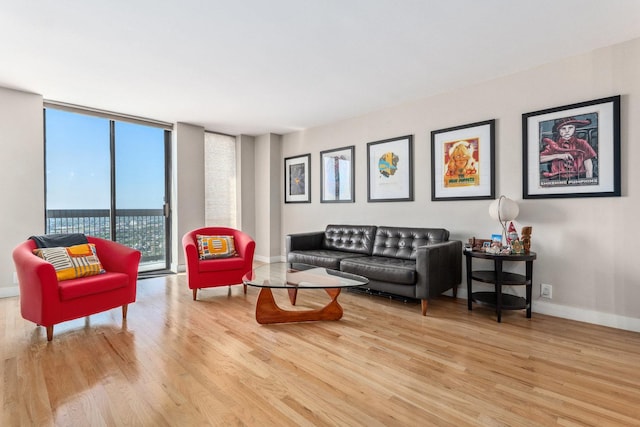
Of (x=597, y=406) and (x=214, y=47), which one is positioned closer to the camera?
(x=597, y=406)

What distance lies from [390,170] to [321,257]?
1.60m

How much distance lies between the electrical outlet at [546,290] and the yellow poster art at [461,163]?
126 centimetres

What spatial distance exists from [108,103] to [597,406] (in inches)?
226

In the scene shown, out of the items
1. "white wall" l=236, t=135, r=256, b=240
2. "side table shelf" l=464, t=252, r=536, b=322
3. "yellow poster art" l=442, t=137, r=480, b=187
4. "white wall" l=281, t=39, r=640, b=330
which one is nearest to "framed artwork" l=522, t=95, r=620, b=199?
"white wall" l=281, t=39, r=640, b=330

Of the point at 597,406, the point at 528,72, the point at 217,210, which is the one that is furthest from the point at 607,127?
the point at 217,210

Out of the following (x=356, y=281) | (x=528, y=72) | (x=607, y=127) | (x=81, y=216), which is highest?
(x=528, y=72)

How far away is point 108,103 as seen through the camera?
4.43 meters

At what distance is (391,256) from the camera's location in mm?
4105

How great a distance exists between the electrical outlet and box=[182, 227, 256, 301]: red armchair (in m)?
3.25

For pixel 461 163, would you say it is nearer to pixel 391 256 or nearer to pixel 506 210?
pixel 506 210

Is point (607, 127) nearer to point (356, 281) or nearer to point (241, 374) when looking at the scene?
point (356, 281)

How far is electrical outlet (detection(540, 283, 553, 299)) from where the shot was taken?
327 cm

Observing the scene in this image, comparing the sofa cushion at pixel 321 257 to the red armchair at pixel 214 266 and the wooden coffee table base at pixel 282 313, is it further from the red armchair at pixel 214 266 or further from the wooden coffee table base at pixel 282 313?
the wooden coffee table base at pixel 282 313

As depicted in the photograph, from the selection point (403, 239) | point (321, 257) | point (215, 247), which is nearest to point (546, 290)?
point (403, 239)
